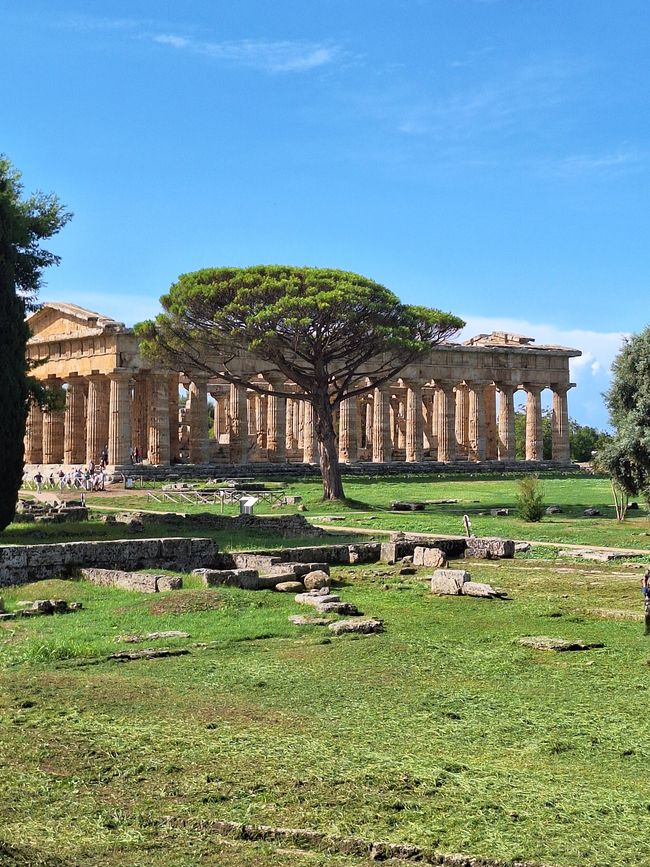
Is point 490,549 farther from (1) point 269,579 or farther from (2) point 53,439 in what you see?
(2) point 53,439

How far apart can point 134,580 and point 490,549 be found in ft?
32.0

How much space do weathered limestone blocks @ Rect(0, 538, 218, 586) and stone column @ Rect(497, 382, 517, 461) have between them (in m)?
55.0

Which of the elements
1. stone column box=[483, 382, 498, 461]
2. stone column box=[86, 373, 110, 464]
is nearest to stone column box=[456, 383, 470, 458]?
stone column box=[483, 382, 498, 461]

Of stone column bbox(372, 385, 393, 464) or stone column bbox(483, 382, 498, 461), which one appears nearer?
stone column bbox(372, 385, 393, 464)

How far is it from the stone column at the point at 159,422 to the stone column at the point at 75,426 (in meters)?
4.81

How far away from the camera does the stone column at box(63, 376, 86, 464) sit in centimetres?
6238

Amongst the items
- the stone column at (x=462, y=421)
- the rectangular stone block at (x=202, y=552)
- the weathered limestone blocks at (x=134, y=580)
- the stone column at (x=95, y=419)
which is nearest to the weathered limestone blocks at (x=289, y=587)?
the weathered limestone blocks at (x=134, y=580)

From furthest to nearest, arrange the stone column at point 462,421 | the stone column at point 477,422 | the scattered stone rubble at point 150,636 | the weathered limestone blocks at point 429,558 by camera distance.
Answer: the stone column at point 462,421, the stone column at point 477,422, the weathered limestone blocks at point 429,558, the scattered stone rubble at point 150,636

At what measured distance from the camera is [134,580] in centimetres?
1816

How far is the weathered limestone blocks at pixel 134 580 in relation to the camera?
17750 millimetres

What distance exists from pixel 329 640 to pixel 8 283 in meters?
17.6

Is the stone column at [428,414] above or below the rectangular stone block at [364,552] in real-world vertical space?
above

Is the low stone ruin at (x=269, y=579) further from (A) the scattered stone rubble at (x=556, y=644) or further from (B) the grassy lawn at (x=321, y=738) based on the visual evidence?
(A) the scattered stone rubble at (x=556, y=644)

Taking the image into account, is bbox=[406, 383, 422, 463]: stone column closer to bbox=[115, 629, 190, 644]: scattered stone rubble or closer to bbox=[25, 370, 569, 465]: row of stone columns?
bbox=[25, 370, 569, 465]: row of stone columns
